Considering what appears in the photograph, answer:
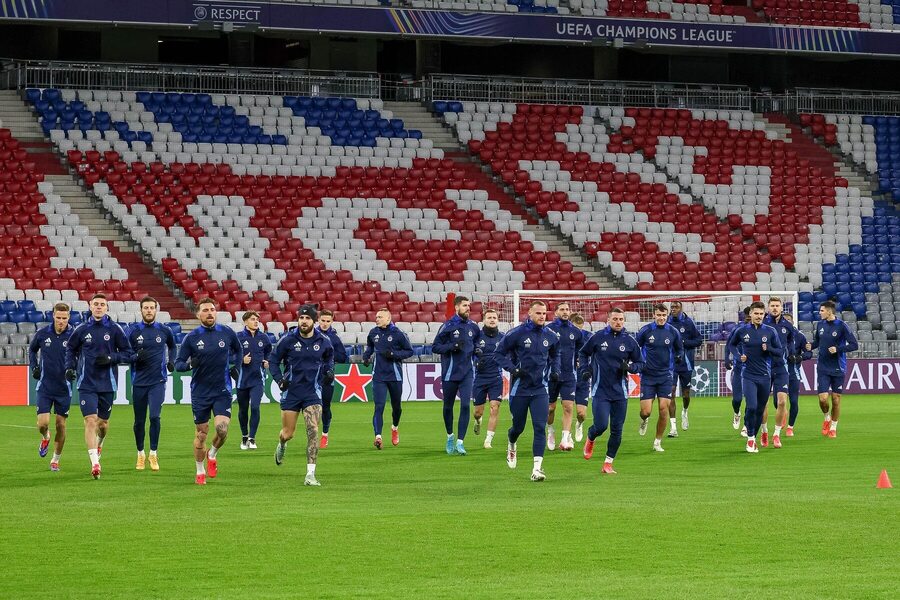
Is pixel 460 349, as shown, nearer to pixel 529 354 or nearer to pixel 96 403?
pixel 529 354

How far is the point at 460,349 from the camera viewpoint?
21453 millimetres

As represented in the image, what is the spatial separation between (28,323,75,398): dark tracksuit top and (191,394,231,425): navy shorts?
8.20 ft

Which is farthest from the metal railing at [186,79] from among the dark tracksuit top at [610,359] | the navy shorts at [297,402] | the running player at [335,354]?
the navy shorts at [297,402]

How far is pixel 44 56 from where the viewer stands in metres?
46.0

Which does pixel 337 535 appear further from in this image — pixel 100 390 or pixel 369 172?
pixel 369 172

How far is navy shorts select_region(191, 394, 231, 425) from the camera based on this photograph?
16.9 metres

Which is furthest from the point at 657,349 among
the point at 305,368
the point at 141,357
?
the point at 141,357

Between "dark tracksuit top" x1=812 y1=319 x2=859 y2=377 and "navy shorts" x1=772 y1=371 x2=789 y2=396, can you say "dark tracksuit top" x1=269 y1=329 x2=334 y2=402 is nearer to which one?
"navy shorts" x1=772 y1=371 x2=789 y2=396

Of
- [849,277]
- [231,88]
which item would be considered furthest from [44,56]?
[849,277]

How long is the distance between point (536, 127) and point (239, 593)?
125ft

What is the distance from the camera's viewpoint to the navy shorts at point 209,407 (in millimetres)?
16875

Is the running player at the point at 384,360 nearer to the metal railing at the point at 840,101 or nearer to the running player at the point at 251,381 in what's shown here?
the running player at the point at 251,381

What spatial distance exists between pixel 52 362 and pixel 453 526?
7.46 meters

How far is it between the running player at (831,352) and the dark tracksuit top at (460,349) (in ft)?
21.7
